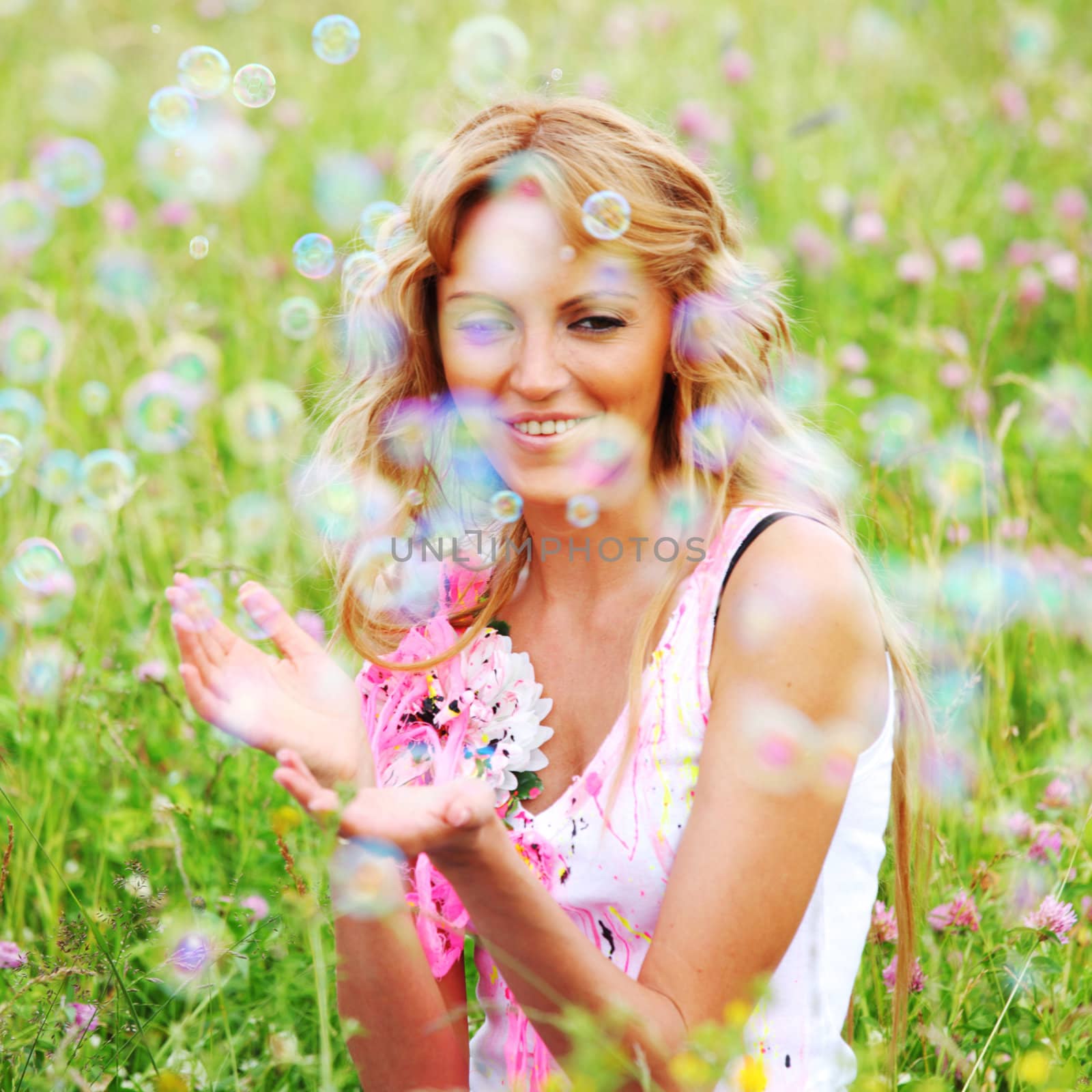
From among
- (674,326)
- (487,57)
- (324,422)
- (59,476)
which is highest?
(487,57)

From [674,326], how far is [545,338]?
20 centimetres

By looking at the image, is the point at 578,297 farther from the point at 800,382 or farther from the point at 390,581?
the point at 800,382

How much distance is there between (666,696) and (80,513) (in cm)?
164

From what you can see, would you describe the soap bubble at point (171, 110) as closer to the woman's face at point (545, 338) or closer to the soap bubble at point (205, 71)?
the soap bubble at point (205, 71)

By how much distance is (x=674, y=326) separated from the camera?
174cm

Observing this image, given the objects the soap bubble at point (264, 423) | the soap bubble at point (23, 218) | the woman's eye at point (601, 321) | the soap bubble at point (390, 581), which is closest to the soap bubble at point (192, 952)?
the soap bubble at point (390, 581)

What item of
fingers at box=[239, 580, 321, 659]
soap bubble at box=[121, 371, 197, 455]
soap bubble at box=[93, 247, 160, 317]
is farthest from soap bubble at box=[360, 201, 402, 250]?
soap bubble at box=[93, 247, 160, 317]

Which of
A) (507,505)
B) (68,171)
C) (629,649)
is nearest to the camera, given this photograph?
(629,649)

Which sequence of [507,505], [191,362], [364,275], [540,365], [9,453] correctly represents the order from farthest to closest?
[191,362]
[9,453]
[364,275]
[507,505]
[540,365]

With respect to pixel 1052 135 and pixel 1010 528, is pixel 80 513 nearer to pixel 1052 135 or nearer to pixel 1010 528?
pixel 1010 528

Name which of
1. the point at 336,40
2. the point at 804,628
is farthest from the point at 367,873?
the point at 336,40

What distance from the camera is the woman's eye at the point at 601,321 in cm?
165

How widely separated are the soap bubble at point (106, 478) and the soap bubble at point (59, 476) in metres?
0.19

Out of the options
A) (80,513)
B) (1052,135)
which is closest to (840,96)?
(1052,135)
